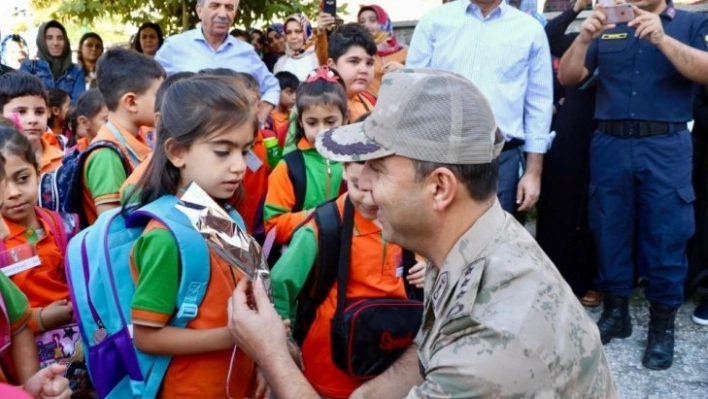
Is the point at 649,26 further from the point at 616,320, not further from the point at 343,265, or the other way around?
the point at 343,265

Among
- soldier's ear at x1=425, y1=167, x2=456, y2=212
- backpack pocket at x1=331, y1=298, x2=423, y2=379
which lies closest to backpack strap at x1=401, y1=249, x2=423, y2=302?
backpack pocket at x1=331, y1=298, x2=423, y2=379

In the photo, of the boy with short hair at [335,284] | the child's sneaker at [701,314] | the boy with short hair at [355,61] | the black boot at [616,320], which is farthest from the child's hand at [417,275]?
the child's sneaker at [701,314]

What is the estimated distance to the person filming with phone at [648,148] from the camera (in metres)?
3.83

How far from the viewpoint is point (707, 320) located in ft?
14.4

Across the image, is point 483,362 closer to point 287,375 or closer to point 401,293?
point 287,375

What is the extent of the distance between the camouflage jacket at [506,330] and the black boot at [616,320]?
2772 millimetres

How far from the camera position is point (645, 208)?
3945 millimetres

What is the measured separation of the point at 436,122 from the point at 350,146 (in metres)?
0.29

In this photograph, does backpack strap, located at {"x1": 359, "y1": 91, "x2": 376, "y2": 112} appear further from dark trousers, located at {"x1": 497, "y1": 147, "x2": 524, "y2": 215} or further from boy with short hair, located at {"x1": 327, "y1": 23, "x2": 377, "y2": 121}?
dark trousers, located at {"x1": 497, "y1": 147, "x2": 524, "y2": 215}

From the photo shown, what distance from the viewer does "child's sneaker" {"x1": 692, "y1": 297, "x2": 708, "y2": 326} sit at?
4.40 m

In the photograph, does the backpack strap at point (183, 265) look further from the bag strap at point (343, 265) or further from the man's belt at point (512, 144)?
the man's belt at point (512, 144)

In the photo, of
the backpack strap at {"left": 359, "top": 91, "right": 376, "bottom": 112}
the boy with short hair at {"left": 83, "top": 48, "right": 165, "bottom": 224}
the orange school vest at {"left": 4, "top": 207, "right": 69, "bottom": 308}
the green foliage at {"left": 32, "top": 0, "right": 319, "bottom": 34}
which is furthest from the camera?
the green foliage at {"left": 32, "top": 0, "right": 319, "bottom": 34}

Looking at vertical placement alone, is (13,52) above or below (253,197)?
above

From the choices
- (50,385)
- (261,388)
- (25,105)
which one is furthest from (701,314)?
(25,105)
